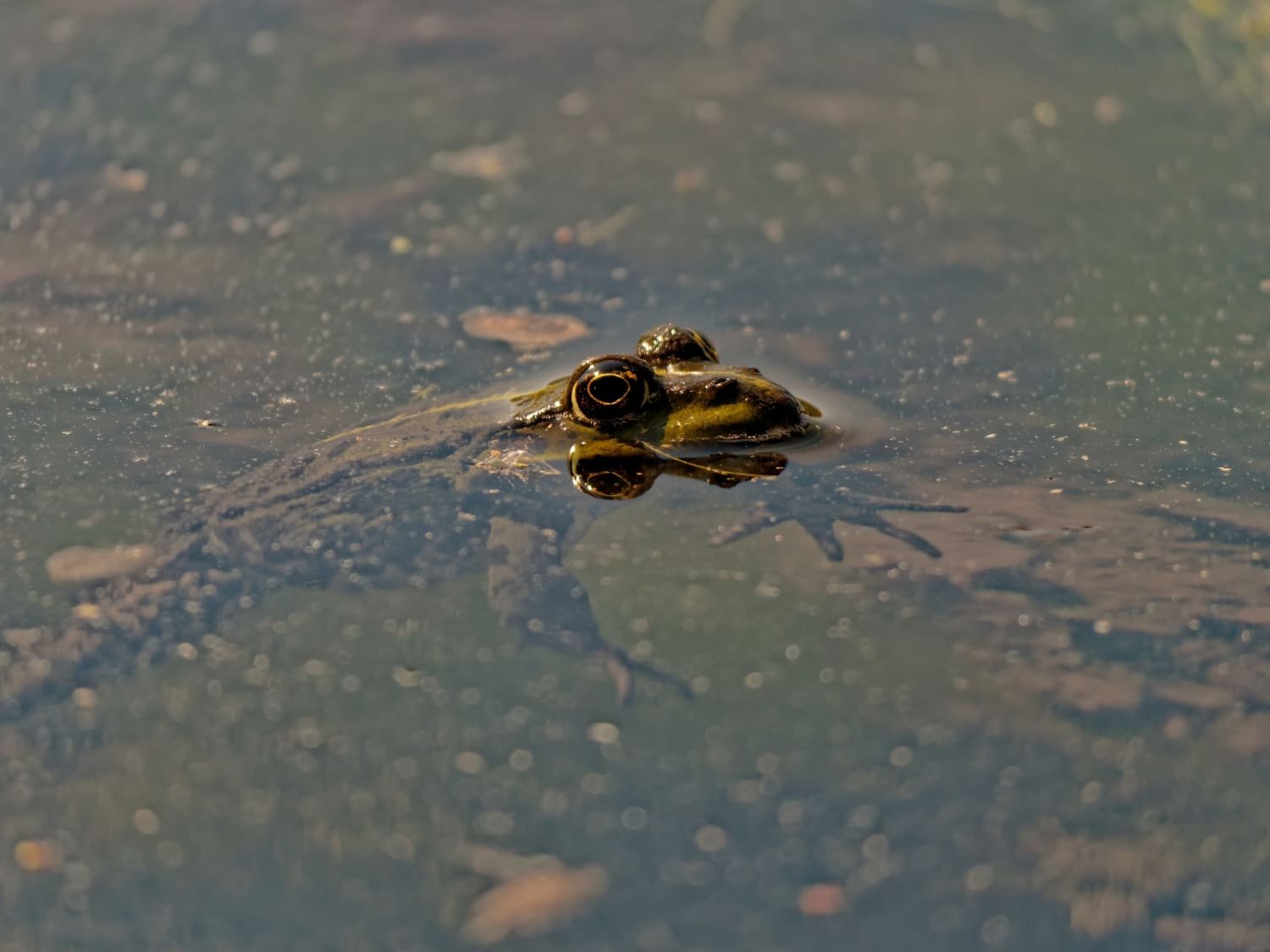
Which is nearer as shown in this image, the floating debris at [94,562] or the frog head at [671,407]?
the floating debris at [94,562]

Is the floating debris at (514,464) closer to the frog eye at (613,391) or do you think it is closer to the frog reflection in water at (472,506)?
the frog reflection in water at (472,506)

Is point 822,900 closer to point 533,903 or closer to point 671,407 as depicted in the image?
point 533,903

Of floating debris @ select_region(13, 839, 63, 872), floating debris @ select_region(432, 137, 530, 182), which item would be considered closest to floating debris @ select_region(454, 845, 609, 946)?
floating debris @ select_region(13, 839, 63, 872)

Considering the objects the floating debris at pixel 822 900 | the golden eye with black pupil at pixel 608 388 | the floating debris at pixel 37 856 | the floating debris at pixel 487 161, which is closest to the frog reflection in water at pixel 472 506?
the golden eye with black pupil at pixel 608 388

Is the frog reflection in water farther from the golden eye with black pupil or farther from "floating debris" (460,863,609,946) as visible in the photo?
"floating debris" (460,863,609,946)

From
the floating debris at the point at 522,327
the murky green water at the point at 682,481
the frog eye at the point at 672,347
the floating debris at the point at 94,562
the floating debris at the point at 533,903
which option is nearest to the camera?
the floating debris at the point at 533,903

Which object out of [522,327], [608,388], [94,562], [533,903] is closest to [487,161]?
[522,327]

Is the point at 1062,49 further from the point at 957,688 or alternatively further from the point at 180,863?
the point at 180,863
